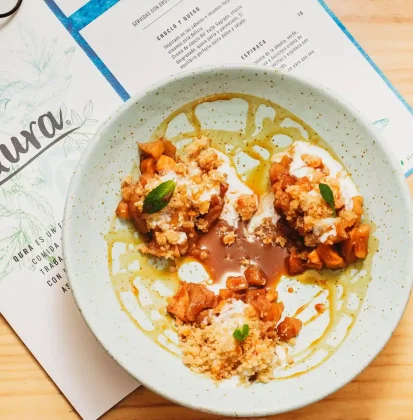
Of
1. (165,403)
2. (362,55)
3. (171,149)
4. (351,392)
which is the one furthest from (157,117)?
(351,392)

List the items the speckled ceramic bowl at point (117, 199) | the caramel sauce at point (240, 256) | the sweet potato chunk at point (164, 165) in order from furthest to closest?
the caramel sauce at point (240, 256) < the sweet potato chunk at point (164, 165) < the speckled ceramic bowl at point (117, 199)

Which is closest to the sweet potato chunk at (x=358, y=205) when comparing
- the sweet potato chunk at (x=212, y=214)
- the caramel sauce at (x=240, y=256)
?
the caramel sauce at (x=240, y=256)

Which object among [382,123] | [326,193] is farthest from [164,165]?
[382,123]

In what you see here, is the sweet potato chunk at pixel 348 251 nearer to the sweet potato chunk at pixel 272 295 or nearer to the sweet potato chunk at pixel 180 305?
the sweet potato chunk at pixel 272 295

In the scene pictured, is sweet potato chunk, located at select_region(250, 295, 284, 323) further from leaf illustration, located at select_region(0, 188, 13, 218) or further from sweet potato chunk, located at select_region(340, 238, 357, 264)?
leaf illustration, located at select_region(0, 188, 13, 218)

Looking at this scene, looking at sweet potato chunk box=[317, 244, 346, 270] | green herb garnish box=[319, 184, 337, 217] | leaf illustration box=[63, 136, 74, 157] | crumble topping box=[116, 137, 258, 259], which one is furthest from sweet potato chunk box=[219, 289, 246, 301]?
leaf illustration box=[63, 136, 74, 157]

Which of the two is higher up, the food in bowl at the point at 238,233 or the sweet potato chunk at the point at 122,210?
the sweet potato chunk at the point at 122,210

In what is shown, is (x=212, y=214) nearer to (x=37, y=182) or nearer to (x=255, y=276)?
(x=255, y=276)

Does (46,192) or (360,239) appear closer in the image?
(360,239)
